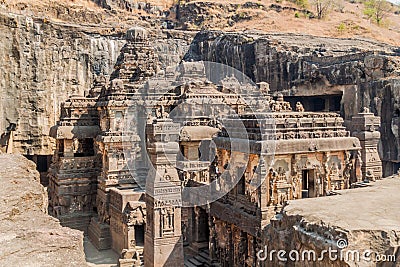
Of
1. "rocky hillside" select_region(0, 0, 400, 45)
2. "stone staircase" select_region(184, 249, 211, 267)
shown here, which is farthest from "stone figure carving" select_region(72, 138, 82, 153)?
"rocky hillside" select_region(0, 0, 400, 45)

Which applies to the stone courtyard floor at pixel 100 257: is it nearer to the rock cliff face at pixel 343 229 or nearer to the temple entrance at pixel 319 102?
the rock cliff face at pixel 343 229

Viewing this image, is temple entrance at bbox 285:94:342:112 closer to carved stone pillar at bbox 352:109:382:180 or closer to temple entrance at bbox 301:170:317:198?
carved stone pillar at bbox 352:109:382:180

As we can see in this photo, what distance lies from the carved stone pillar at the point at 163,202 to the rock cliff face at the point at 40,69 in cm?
1559

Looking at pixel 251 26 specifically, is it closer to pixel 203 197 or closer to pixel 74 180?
pixel 74 180

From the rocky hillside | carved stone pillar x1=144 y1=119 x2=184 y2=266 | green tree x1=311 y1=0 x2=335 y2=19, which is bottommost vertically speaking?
carved stone pillar x1=144 y1=119 x2=184 y2=266

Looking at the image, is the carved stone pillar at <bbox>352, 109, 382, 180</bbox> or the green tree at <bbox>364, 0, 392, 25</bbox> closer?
the carved stone pillar at <bbox>352, 109, 382, 180</bbox>

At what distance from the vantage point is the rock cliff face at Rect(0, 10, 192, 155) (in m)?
23.4

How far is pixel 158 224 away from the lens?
1041 centimetres

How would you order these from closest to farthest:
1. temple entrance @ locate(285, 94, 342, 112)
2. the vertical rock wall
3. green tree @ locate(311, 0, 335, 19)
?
the vertical rock wall < temple entrance @ locate(285, 94, 342, 112) < green tree @ locate(311, 0, 335, 19)

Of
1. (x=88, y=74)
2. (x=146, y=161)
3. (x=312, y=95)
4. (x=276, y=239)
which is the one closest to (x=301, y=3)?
(x=312, y=95)

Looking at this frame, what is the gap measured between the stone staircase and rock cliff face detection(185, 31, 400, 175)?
11.2 metres

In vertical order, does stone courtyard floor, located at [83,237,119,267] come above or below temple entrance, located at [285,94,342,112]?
below

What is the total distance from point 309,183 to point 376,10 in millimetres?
49020

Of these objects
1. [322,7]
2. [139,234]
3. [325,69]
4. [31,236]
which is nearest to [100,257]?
[139,234]
